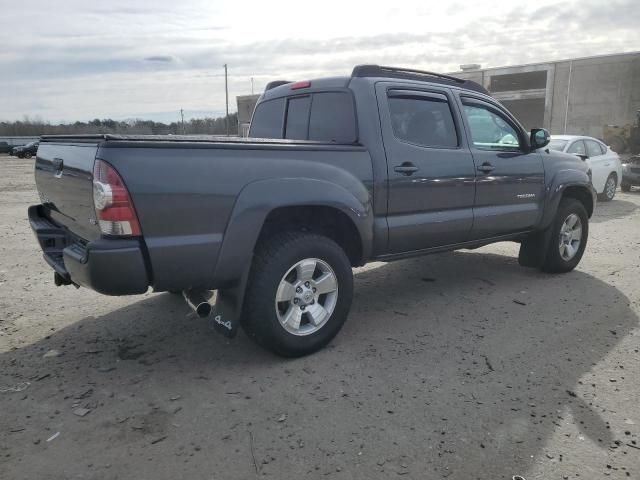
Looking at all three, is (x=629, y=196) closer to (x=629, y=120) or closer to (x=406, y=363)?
(x=406, y=363)

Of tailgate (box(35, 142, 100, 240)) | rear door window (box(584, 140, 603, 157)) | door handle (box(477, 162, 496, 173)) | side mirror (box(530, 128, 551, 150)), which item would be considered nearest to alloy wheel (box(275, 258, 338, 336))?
tailgate (box(35, 142, 100, 240))

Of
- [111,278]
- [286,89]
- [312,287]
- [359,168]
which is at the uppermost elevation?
[286,89]

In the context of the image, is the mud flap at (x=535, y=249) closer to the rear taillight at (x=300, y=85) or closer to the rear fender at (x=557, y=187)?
the rear fender at (x=557, y=187)

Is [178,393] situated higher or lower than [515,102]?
lower

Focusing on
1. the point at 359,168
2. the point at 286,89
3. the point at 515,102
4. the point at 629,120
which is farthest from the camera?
the point at 515,102

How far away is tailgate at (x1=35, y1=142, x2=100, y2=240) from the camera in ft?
9.90

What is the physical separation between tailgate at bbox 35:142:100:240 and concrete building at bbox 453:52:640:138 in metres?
37.2

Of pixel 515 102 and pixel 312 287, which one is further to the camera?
pixel 515 102

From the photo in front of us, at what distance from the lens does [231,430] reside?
9.21 ft

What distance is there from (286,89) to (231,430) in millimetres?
3280

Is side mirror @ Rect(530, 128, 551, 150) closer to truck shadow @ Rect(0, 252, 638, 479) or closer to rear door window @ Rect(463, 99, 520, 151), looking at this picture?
rear door window @ Rect(463, 99, 520, 151)

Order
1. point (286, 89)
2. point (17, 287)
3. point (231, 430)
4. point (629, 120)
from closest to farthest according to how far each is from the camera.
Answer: point (231, 430), point (286, 89), point (17, 287), point (629, 120)

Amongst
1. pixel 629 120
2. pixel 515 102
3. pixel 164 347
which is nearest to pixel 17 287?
pixel 164 347

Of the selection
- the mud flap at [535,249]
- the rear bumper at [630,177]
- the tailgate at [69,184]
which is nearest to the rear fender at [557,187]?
the mud flap at [535,249]
